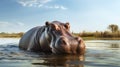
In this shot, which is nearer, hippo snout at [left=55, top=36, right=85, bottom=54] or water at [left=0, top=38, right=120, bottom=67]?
water at [left=0, top=38, right=120, bottom=67]

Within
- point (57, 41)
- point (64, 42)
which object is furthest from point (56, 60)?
point (57, 41)

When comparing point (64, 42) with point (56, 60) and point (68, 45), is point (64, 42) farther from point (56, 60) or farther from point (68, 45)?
point (56, 60)

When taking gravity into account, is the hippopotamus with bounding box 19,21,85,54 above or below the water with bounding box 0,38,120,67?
above

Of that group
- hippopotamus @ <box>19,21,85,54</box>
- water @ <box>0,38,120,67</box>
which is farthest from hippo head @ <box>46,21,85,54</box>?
water @ <box>0,38,120,67</box>

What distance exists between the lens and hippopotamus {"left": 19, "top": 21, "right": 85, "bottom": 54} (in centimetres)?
771

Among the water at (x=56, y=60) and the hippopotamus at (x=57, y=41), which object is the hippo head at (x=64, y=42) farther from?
the water at (x=56, y=60)

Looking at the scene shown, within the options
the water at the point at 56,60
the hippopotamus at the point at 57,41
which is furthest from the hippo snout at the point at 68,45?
the water at the point at 56,60

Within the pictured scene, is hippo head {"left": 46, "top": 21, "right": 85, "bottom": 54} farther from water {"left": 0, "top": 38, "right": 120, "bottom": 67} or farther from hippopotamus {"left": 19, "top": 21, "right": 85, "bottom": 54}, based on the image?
water {"left": 0, "top": 38, "right": 120, "bottom": 67}

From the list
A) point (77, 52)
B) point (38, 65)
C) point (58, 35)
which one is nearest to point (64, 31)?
point (58, 35)

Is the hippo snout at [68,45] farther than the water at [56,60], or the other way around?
the hippo snout at [68,45]

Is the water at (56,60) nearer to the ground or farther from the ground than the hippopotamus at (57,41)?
nearer to the ground

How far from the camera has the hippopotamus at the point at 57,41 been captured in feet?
25.3

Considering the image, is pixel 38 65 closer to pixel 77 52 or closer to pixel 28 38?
pixel 77 52

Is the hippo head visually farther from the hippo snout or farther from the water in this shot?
the water
